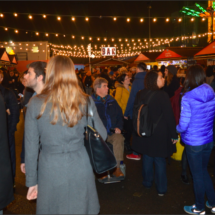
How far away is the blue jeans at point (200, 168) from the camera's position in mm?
3020

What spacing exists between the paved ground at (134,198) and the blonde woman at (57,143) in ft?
5.65

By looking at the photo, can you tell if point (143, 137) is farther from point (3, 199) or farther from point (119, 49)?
point (119, 49)

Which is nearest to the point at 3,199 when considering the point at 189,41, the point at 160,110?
the point at 160,110

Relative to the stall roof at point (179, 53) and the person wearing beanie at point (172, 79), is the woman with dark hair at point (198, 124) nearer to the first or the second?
the person wearing beanie at point (172, 79)

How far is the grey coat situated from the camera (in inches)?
72.9

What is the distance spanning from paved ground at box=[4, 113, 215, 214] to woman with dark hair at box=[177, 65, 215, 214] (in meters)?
0.51

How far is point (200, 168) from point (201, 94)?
1.03 m

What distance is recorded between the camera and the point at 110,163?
205 cm

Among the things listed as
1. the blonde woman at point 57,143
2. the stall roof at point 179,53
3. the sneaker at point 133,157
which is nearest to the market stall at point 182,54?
the stall roof at point 179,53

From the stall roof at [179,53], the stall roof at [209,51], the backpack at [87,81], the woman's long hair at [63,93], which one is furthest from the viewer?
the backpack at [87,81]

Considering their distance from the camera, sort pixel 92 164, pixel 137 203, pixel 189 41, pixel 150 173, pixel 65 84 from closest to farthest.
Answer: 1. pixel 65 84
2. pixel 92 164
3. pixel 137 203
4. pixel 150 173
5. pixel 189 41

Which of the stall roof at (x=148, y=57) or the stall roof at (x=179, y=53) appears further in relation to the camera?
the stall roof at (x=148, y=57)

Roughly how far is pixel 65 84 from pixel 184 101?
1.78 meters

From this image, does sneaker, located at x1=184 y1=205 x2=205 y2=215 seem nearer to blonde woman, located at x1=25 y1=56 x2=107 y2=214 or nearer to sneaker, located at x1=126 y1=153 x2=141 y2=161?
blonde woman, located at x1=25 y1=56 x2=107 y2=214
